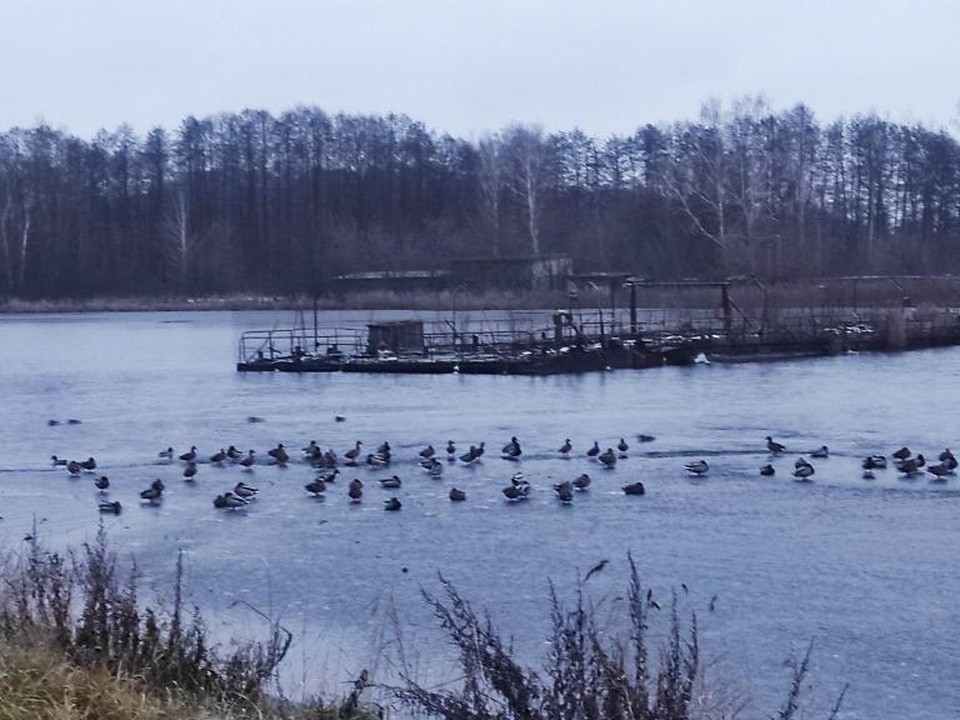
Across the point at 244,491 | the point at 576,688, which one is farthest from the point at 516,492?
the point at 576,688

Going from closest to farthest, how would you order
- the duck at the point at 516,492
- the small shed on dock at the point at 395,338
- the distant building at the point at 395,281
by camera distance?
the duck at the point at 516,492 < the small shed on dock at the point at 395,338 < the distant building at the point at 395,281

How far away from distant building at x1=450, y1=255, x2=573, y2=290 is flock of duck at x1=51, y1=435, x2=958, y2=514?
42402mm

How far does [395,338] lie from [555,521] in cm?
2640

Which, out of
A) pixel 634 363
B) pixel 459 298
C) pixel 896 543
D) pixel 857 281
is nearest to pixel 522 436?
pixel 896 543

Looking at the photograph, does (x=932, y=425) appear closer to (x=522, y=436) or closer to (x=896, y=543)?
(x=522, y=436)

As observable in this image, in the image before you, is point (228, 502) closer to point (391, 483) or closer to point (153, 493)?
point (153, 493)

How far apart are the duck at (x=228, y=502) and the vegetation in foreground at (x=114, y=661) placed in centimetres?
727

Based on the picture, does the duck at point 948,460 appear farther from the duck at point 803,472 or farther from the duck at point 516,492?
the duck at point 516,492

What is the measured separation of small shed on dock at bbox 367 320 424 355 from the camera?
133ft

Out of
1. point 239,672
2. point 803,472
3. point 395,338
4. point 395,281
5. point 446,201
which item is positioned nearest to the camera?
point 239,672

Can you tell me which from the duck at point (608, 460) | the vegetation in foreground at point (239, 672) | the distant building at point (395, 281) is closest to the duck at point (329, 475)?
the duck at point (608, 460)

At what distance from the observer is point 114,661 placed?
754 centimetres

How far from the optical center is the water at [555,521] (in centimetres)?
994

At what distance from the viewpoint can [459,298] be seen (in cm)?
6312
